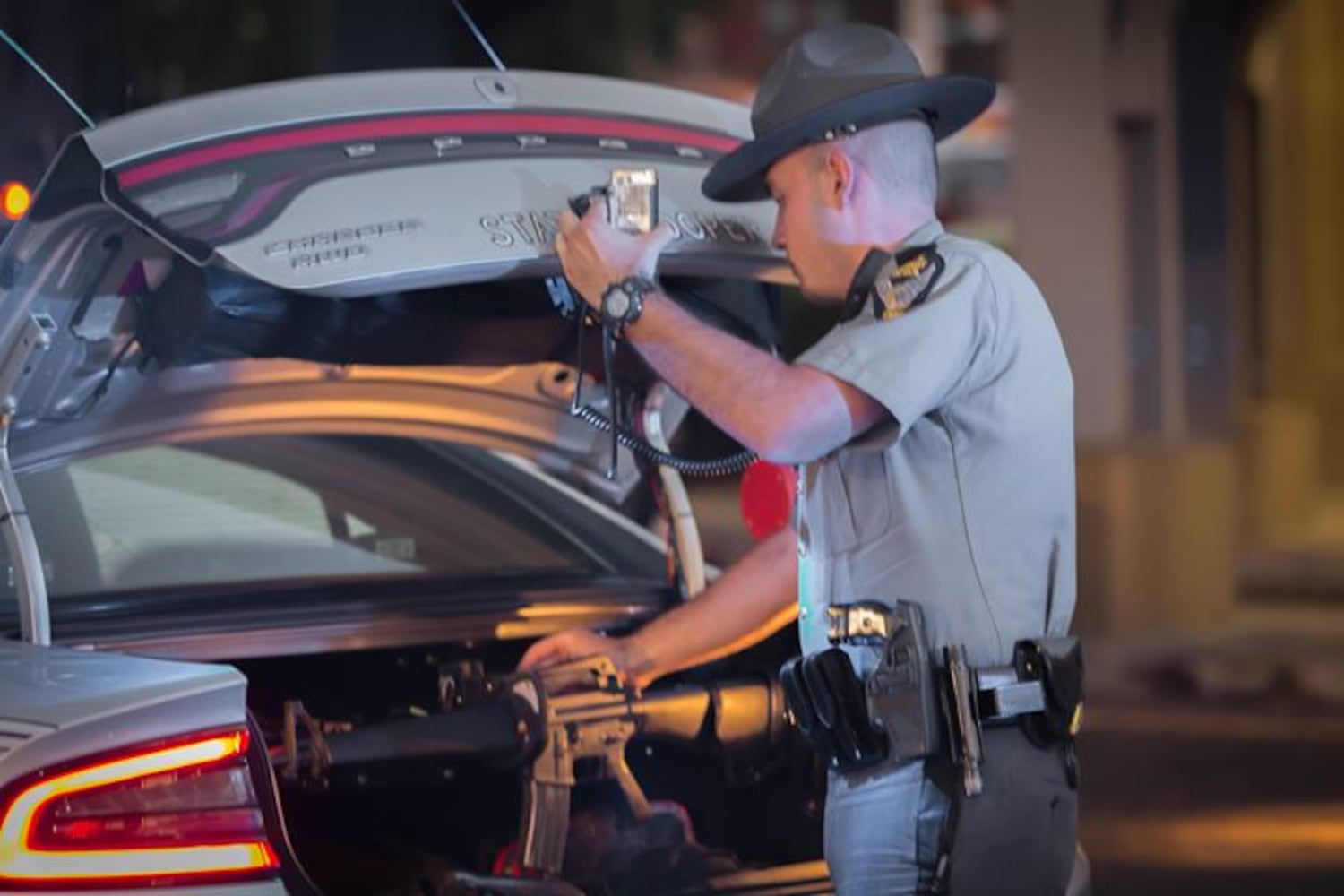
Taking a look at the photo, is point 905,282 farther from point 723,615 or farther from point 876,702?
point 723,615

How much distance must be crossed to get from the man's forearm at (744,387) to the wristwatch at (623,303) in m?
0.01

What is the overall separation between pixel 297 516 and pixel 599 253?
136cm

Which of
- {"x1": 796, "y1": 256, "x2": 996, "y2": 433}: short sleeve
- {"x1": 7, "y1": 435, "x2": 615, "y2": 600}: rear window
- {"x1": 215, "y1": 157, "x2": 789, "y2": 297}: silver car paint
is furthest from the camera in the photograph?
{"x1": 7, "y1": 435, "x2": 615, "y2": 600}: rear window

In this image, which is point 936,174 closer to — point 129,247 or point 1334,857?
point 129,247

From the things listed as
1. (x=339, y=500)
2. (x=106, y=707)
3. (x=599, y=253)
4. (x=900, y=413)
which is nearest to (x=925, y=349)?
(x=900, y=413)

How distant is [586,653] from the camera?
400 cm

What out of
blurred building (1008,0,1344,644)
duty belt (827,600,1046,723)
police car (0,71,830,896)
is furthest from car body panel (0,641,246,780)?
blurred building (1008,0,1344,644)

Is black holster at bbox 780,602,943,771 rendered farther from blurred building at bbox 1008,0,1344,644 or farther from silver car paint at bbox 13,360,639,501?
blurred building at bbox 1008,0,1344,644

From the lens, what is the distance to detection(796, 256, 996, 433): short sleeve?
327 cm

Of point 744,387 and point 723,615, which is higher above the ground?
point 744,387

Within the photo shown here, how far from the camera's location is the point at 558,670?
13.1ft

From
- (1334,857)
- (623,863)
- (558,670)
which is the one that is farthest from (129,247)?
(1334,857)

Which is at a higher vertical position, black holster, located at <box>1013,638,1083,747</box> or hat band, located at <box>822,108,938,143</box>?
hat band, located at <box>822,108,938,143</box>

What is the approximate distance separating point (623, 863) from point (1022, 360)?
1139 millimetres
